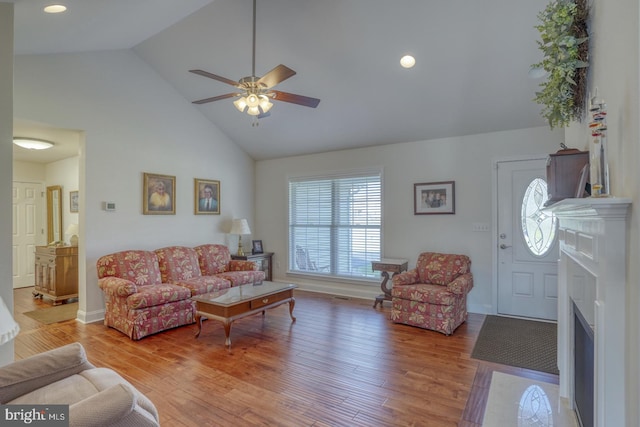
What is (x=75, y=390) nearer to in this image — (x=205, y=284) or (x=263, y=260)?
(x=205, y=284)

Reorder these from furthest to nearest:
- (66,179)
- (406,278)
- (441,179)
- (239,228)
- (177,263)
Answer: (66,179), (239,228), (441,179), (177,263), (406,278)

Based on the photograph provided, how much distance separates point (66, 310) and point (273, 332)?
3241 millimetres

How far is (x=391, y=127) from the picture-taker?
4895mm

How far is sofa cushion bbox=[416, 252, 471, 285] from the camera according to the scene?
4.32 metres

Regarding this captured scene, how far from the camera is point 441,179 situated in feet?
16.0

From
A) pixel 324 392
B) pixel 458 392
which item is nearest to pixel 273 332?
pixel 324 392

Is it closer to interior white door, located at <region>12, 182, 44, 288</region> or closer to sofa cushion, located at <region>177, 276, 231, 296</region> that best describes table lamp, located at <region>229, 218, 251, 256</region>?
sofa cushion, located at <region>177, 276, 231, 296</region>

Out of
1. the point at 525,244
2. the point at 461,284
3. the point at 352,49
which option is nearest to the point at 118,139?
the point at 352,49

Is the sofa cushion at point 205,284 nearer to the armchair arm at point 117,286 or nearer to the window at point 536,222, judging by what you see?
the armchair arm at point 117,286

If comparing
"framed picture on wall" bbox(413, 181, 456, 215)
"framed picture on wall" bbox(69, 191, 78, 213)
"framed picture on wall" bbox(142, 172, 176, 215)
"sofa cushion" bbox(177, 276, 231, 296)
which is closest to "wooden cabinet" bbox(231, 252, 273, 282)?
"sofa cushion" bbox(177, 276, 231, 296)

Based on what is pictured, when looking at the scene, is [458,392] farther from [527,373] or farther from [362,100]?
[362,100]

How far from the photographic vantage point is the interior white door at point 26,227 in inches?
252

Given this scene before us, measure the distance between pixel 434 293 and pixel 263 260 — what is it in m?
3.39

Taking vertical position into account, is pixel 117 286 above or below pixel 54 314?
above
